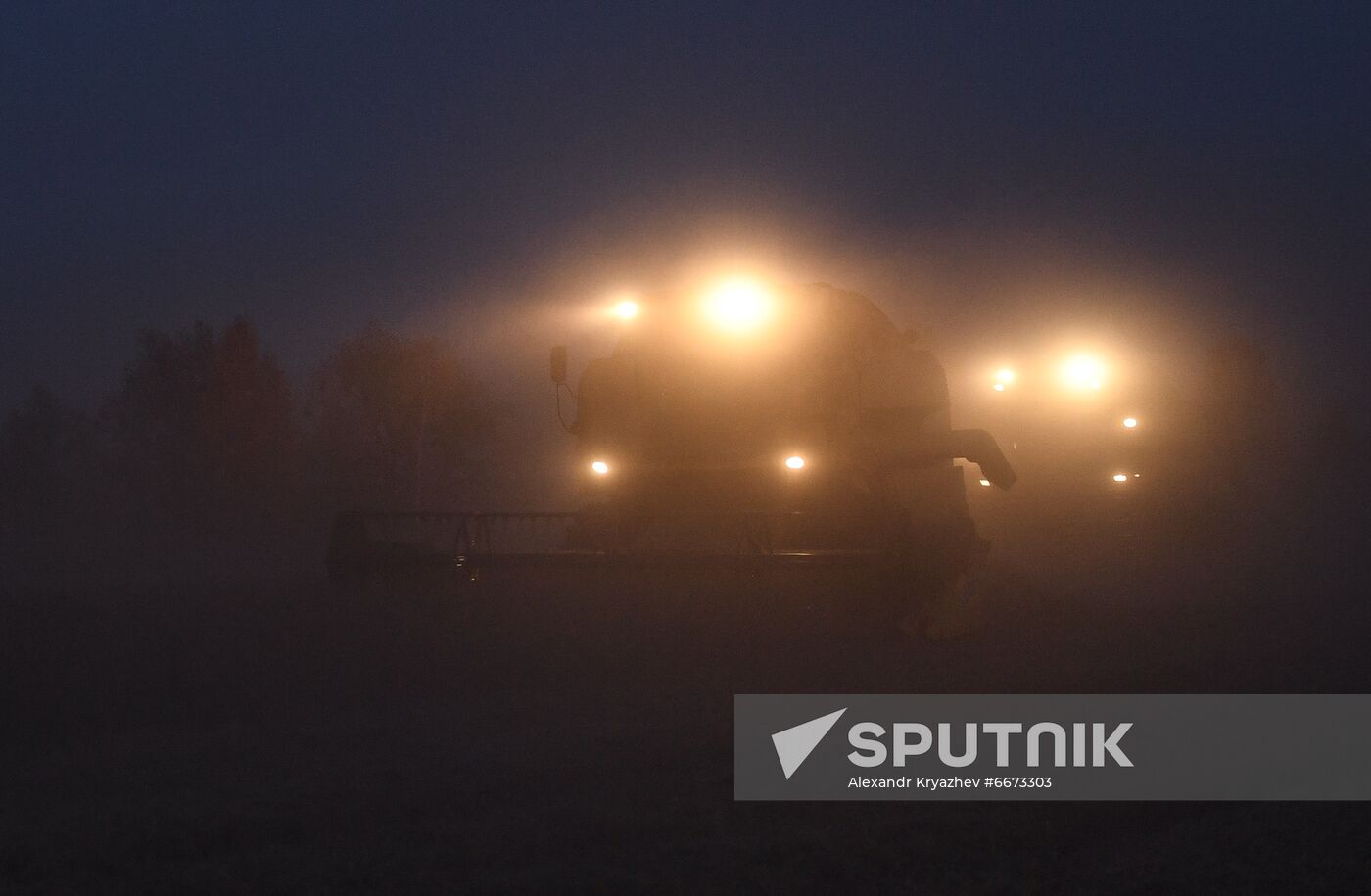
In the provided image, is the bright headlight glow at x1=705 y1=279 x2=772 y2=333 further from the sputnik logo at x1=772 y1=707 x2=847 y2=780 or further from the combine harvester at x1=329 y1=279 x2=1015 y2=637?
the sputnik logo at x1=772 y1=707 x2=847 y2=780

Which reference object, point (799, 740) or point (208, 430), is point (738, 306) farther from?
point (208, 430)

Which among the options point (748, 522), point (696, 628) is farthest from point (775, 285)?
point (696, 628)

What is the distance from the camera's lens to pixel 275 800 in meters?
5.92

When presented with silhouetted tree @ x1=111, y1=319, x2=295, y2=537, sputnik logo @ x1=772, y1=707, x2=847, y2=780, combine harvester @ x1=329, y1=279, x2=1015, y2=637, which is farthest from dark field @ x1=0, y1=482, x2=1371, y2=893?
silhouetted tree @ x1=111, y1=319, x2=295, y2=537

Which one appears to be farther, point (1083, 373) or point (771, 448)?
point (1083, 373)

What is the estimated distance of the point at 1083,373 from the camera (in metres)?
28.6

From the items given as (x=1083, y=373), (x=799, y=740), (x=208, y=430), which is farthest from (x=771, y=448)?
(x=208, y=430)

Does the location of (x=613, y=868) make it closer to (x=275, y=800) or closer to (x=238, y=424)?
(x=275, y=800)

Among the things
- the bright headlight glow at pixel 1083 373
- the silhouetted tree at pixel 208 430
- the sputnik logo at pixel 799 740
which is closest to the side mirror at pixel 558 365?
the sputnik logo at pixel 799 740

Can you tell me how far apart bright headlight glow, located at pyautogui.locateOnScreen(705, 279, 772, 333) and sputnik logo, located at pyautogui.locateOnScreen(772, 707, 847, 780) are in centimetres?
651

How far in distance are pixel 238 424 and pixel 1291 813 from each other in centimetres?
3630

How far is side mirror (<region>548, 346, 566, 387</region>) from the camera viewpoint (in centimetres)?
1212

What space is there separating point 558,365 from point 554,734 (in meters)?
5.32

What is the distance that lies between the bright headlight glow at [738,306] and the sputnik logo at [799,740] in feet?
21.4
